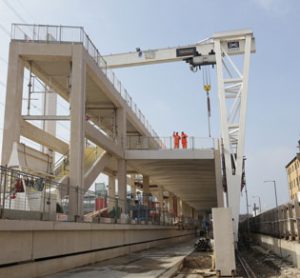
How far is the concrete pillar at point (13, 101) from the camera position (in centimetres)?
2002

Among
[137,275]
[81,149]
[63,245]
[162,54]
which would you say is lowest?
[137,275]

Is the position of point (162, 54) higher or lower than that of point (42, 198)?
higher

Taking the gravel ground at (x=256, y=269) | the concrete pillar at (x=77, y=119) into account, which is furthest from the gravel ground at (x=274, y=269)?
the concrete pillar at (x=77, y=119)

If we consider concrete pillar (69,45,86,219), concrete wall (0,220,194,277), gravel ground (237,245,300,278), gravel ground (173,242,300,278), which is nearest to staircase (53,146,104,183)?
concrete pillar (69,45,86,219)

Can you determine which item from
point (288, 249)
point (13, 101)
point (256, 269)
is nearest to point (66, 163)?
point (13, 101)

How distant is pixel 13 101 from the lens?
20.3 metres

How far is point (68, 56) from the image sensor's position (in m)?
21.3

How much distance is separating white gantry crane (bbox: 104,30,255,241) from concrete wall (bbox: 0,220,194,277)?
11481mm

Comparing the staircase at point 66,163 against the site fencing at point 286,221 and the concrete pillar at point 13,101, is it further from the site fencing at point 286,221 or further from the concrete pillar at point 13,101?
the site fencing at point 286,221

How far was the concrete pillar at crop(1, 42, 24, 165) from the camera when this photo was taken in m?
20.0

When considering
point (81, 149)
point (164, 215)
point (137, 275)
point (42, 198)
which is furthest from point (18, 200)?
point (164, 215)

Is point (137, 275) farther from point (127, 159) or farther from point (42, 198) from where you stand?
point (127, 159)

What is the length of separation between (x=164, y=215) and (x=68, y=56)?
22.7 m

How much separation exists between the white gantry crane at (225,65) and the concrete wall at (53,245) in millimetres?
11481
